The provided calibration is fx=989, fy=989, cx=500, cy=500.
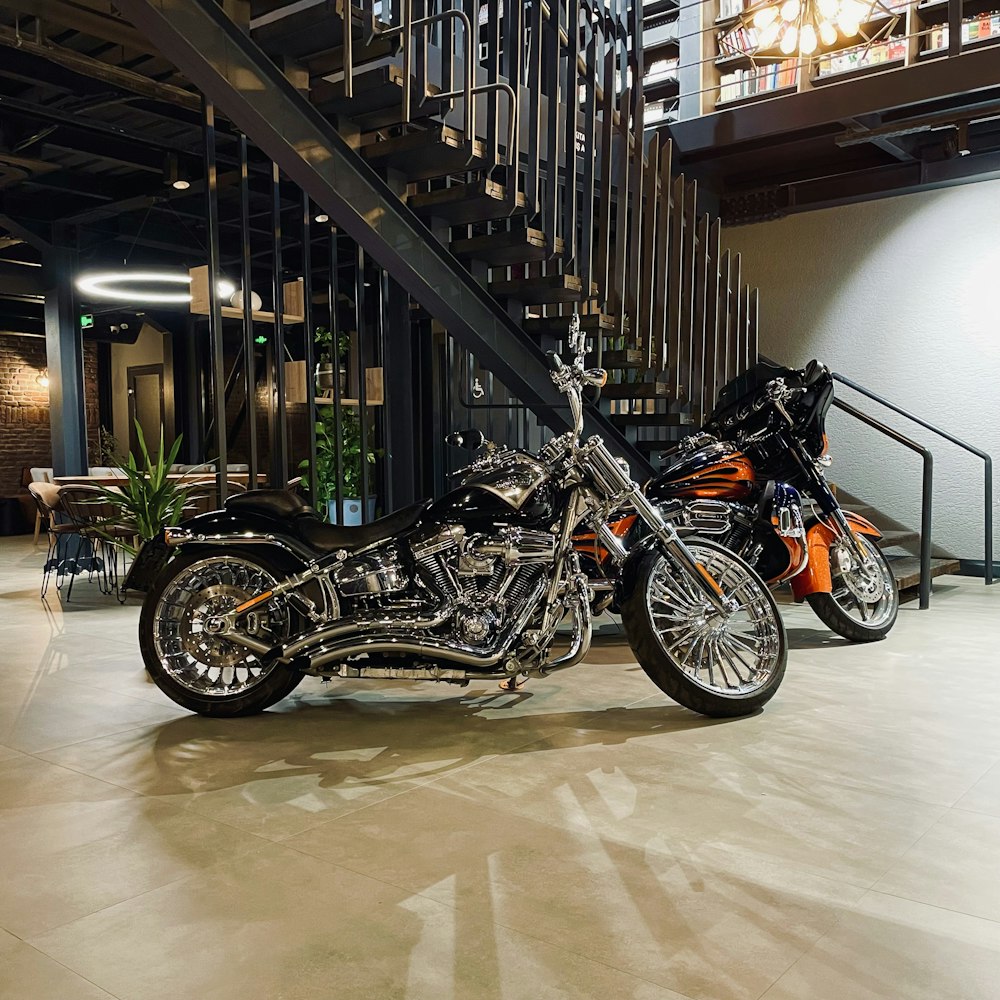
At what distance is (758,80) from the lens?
734 cm

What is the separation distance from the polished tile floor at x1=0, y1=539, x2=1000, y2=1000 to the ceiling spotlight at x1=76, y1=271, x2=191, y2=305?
7069 millimetres

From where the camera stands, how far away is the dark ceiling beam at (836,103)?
230 inches

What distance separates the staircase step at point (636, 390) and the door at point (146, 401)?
10.1 m

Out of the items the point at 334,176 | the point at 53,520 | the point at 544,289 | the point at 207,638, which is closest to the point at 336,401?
the point at 544,289

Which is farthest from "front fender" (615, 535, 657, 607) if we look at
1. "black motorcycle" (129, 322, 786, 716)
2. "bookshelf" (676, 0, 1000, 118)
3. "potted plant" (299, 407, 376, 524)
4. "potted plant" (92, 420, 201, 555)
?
"potted plant" (299, 407, 376, 524)

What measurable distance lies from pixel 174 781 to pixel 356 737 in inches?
23.9

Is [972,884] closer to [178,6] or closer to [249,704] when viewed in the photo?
[249,704]

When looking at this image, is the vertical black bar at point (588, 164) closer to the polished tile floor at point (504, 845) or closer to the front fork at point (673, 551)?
the front fork at point (673, 551)

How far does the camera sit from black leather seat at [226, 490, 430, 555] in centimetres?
331

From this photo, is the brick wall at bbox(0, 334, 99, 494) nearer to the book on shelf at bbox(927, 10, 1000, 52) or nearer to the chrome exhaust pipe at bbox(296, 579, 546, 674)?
the book on shelf at bbox(927, 10, 1000, 52)

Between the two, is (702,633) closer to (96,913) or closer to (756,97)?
(96,913)

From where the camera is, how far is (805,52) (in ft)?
13.3

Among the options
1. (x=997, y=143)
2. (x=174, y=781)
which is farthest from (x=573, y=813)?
(x=997, y=143)

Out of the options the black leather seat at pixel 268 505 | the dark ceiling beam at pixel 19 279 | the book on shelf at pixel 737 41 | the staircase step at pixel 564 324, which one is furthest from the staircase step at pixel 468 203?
the dark ceiling beam at pixel 19 279
